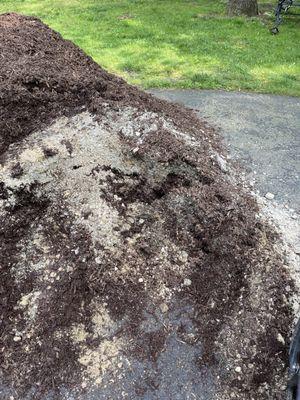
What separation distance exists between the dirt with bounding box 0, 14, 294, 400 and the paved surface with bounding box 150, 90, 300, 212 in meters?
0.54

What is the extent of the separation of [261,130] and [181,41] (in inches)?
193

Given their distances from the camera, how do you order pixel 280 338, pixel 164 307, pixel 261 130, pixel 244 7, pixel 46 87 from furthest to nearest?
pixel 244 7, pixel 261 130, pixel 46 87, pixel 164 307, pixel 280 338

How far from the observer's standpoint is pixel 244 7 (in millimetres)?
12062

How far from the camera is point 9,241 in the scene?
3668mm

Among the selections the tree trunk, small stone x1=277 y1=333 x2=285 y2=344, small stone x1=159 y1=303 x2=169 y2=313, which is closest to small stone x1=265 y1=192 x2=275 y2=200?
small stone x1=277 y1=333 x2=285 y2=344

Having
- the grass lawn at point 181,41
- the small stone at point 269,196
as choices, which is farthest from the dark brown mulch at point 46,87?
the grass lawn at point 181,41

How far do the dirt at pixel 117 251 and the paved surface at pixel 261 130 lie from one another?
1.77 feet

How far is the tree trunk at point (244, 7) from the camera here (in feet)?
39.5

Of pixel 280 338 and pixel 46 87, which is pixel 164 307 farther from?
pixel 46 87

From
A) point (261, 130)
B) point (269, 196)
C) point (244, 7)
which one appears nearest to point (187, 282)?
point (269, 196)

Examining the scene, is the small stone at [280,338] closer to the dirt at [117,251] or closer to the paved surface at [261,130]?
the dirt at [117,251]

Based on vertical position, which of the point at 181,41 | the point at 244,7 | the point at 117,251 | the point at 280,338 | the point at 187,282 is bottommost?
the point at 280,338

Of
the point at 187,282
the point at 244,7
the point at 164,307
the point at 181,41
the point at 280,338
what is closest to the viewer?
the point at 280,338

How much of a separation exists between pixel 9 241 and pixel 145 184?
51.6 inches
